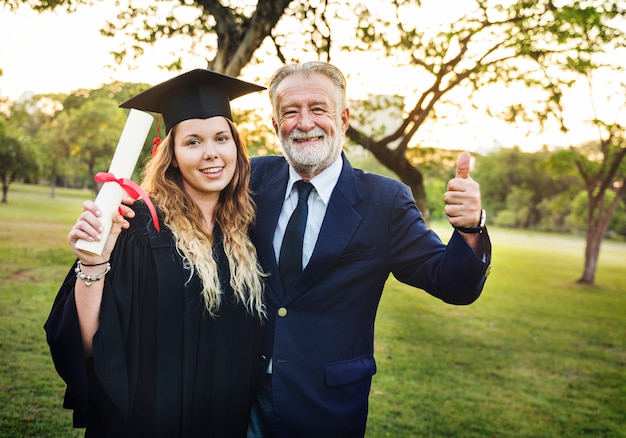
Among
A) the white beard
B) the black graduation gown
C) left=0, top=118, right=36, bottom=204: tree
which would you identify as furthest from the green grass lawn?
left=0, top=118, right=36, bottom=204: tree

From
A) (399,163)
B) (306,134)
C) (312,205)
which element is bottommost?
(312,205)

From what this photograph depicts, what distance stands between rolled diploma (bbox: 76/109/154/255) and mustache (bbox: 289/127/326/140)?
87cm

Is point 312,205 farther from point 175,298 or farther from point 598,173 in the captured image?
point 598,173

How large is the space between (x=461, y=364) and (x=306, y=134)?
21.8 feet

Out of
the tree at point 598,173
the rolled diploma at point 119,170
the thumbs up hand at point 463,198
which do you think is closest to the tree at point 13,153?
the tree at point 598,173

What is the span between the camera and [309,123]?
101 inches

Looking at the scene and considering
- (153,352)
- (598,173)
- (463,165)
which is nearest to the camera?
(463,165)

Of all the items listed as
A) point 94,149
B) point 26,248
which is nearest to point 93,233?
point 26,248

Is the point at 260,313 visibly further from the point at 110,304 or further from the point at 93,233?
the point at 93,233

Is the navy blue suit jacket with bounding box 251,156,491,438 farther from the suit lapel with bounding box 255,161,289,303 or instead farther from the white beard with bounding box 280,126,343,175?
the white beard with bounding box 280,126,343,175

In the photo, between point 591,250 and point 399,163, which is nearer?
point 399,163

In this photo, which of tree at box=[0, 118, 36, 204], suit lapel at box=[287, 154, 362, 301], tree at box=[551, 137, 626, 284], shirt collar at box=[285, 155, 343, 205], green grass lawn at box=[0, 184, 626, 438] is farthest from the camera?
tree at box=[0, 118, 36, 204]

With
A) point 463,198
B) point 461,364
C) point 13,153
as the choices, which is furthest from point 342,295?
point 13,153

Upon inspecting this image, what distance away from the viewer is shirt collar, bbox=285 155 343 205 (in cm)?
252
